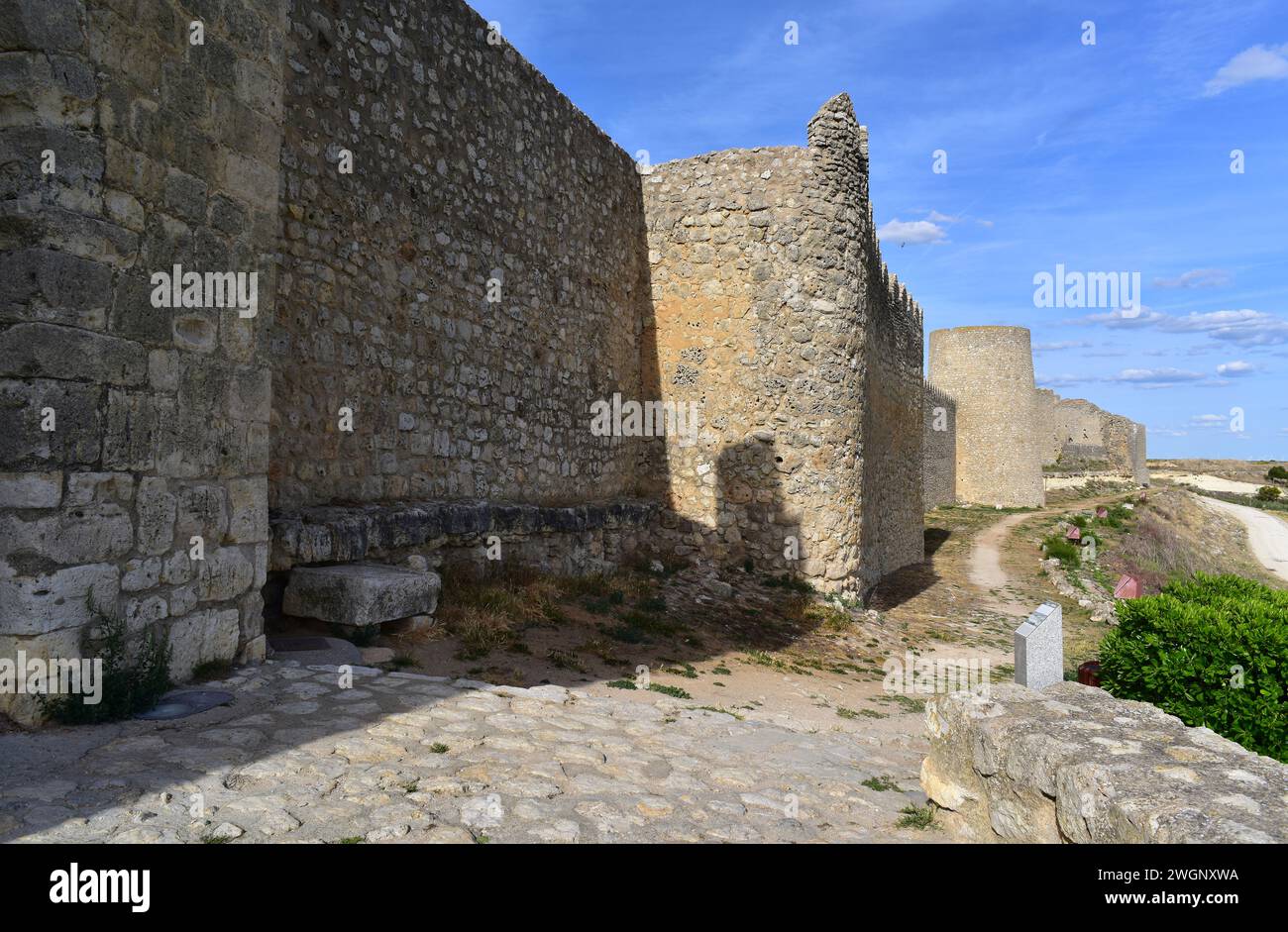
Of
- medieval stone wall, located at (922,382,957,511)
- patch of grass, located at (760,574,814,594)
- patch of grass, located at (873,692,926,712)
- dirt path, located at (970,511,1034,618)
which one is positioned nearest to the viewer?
patch of grass, located at (873,692,926,712)

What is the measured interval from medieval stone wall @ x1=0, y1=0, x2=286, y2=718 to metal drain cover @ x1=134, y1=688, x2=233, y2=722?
21cm

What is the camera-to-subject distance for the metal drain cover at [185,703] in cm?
400

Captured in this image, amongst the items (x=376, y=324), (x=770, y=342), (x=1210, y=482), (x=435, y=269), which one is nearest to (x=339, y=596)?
(x=376, y=324)

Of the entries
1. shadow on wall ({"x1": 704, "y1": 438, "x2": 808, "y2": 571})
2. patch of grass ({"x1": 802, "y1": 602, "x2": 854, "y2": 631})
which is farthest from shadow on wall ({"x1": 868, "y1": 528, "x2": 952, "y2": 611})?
shadow on wall ({"x1": 704, "y1": 438, "x2": 808, "y2": 571})

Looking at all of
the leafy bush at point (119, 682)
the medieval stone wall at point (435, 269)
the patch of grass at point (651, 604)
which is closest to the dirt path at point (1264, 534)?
the patch of grass at point (651, 604)

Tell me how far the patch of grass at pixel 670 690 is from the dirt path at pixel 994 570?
29.8 ft

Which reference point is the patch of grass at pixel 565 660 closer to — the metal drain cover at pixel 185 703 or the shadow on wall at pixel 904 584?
the metal drain cover at pixel 185 703

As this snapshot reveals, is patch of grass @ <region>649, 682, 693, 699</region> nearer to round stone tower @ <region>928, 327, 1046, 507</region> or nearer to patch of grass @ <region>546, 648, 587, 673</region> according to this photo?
patch of grass @ <region>546, 648, 587, 673</region>

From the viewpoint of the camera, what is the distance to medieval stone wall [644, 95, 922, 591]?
11.4m

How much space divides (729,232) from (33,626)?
9.82 metres

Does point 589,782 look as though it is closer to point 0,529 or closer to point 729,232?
point 0,529

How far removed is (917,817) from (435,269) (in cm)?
637
